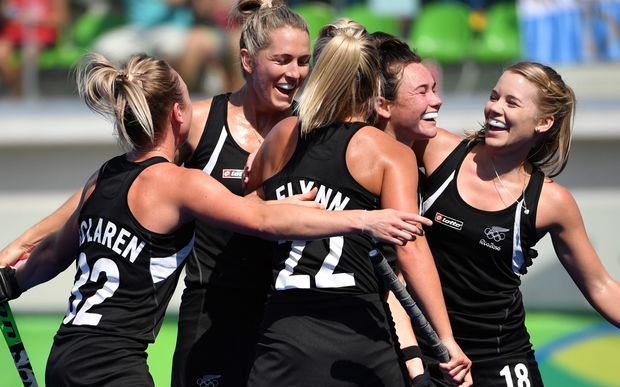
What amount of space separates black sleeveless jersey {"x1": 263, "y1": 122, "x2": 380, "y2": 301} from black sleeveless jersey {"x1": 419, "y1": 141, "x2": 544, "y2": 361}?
0.55 m

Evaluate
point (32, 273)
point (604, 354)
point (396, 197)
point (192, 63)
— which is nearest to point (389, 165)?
point (396, 197)

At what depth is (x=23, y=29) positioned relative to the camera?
7.43 meters

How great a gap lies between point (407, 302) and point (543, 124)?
0.97 m

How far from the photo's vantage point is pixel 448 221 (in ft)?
11.0

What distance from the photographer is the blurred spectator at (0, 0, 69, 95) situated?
740 cm

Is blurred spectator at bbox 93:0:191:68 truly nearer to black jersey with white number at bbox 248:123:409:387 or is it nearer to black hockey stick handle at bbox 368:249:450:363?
black jersey with white number at bbox 248:123:409:387


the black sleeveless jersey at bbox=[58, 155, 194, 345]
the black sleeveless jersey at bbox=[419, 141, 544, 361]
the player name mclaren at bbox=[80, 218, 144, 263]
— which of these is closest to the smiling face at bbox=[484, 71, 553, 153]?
the black sleeveless jersey at bbox=[419, 141, 544, 361]

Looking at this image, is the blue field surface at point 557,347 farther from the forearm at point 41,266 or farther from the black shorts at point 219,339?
the forearm at point 41,266

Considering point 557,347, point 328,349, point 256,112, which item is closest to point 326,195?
point 328,349

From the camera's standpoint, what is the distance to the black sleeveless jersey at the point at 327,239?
283 centimetres

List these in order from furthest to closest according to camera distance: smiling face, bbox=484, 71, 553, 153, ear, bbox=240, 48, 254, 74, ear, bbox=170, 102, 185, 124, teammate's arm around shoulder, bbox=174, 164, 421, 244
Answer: ear, bbox=240, 48, 254, 74 < smiling face, bbox=484, 71, 553, 153 < ear, bbox=170, 102, 185, 124 < teammate's arm around shoulder, bbox=174, 164, 421, 244

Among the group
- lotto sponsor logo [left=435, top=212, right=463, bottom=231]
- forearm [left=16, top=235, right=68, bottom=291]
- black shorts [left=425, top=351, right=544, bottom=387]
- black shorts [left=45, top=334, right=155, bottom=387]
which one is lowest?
black shorts [left=425, top=351, right=544, bottom=387]

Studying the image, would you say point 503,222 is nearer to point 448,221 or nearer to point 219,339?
point 448,221

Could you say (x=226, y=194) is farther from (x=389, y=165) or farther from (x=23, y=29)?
(x=23, y=29)
